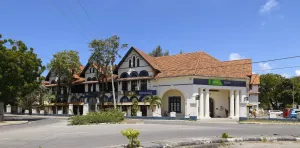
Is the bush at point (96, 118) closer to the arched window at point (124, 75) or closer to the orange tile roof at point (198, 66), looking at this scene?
the orange tile roof at point (198, 66)

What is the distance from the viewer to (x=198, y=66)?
42.0 m

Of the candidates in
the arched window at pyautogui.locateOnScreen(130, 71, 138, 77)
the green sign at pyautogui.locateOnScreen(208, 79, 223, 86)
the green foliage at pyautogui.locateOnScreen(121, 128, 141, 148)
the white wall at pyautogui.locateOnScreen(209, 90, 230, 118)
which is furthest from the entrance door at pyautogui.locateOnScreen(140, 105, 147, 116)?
the green foliage at pyautogui.locateOnScreen(121, 128, 141, 148)

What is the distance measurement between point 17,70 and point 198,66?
823 inches

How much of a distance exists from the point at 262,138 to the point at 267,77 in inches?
2975

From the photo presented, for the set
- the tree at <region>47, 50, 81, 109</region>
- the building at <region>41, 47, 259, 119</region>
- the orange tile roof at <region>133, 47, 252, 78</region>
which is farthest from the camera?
the tree at <region>47, 50, 81, 109</region>

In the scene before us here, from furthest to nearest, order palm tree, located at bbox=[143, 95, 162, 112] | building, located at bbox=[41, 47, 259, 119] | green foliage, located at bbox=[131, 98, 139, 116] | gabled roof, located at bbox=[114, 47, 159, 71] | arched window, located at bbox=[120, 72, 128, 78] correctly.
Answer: arched window, located at bbox=[120, 72, 128, 78]
gabled roof, located at bbox=[114, 47, 159, 71]
green foliage, located at bbox=[131, 98, 139, 116]
palm tree, located at bbox=[143, 95, 162, 112]
building, located at bbox=[41, 47, 259, 119]

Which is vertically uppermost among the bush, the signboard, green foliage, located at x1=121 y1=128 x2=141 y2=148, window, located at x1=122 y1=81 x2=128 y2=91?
window, located at x1=122 y1=81 x2=128 y2=91

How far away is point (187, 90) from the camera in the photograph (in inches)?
1619

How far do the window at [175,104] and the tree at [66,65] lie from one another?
18.1 meters

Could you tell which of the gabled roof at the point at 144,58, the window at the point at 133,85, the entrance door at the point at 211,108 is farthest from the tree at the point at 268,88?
the window at the point at 133,85

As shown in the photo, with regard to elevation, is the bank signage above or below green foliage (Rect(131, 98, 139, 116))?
above

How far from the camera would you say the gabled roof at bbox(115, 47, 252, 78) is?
137ft

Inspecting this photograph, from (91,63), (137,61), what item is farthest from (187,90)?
(91,63)

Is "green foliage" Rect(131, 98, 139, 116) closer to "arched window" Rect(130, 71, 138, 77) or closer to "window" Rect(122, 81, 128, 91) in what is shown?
"window" Rect(122, 81, 128, 91)
